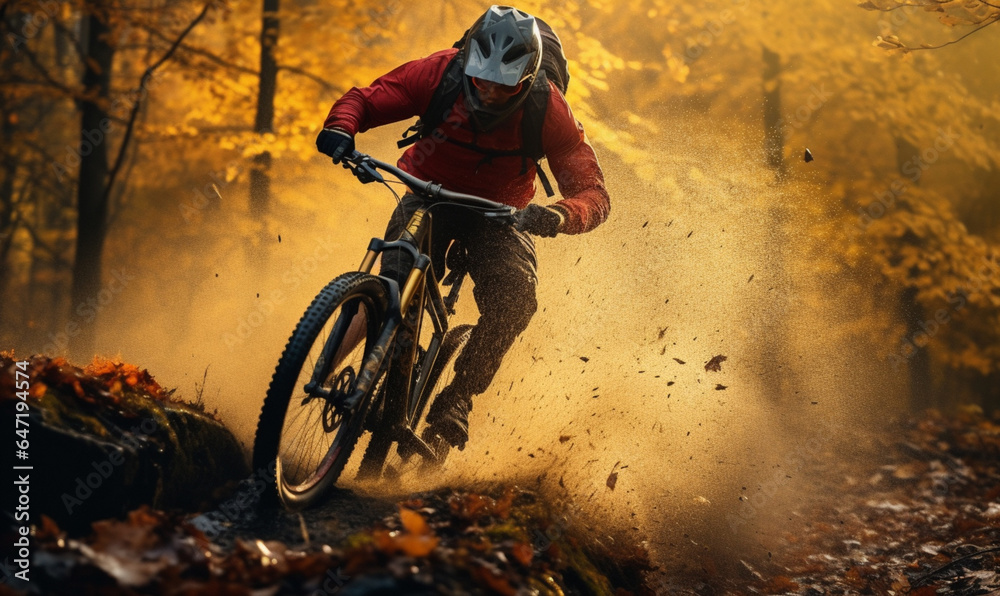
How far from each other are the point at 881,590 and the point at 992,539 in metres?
2.01

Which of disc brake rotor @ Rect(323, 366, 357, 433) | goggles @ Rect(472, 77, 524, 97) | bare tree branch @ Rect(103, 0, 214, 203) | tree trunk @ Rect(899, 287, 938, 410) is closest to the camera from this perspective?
disc brake rotor @ Rect(323, 366, 357, 433)

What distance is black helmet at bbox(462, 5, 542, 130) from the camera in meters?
3.63

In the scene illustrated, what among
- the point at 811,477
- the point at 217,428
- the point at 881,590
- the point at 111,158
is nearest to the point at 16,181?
the point at 111,158

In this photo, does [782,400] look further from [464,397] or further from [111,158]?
[111,158]

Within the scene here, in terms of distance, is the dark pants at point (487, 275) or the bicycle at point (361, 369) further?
the dark pants at point (487, 275)

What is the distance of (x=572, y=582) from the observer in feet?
11.0

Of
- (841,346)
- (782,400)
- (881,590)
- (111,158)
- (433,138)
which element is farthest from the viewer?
(111,158)

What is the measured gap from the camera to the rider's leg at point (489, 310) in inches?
167

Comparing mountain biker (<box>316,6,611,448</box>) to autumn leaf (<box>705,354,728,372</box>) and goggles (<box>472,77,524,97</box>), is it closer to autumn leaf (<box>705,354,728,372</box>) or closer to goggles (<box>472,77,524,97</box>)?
goggles (<box>472,77,524,97</box>)

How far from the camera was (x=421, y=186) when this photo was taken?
3.56 m

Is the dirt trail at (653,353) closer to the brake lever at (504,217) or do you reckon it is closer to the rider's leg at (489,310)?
the rider's leg at (489,310)

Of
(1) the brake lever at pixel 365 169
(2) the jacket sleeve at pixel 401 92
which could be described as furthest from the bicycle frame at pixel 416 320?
(2) the jacket sleeve at pixel 401 92

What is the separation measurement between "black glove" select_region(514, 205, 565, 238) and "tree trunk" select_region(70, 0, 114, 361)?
22.9ft

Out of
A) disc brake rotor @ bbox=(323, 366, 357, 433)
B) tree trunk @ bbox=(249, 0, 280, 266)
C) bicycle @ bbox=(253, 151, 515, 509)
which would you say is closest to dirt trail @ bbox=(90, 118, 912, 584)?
bicycle @ bbox=(253, 151, 515, 509)
